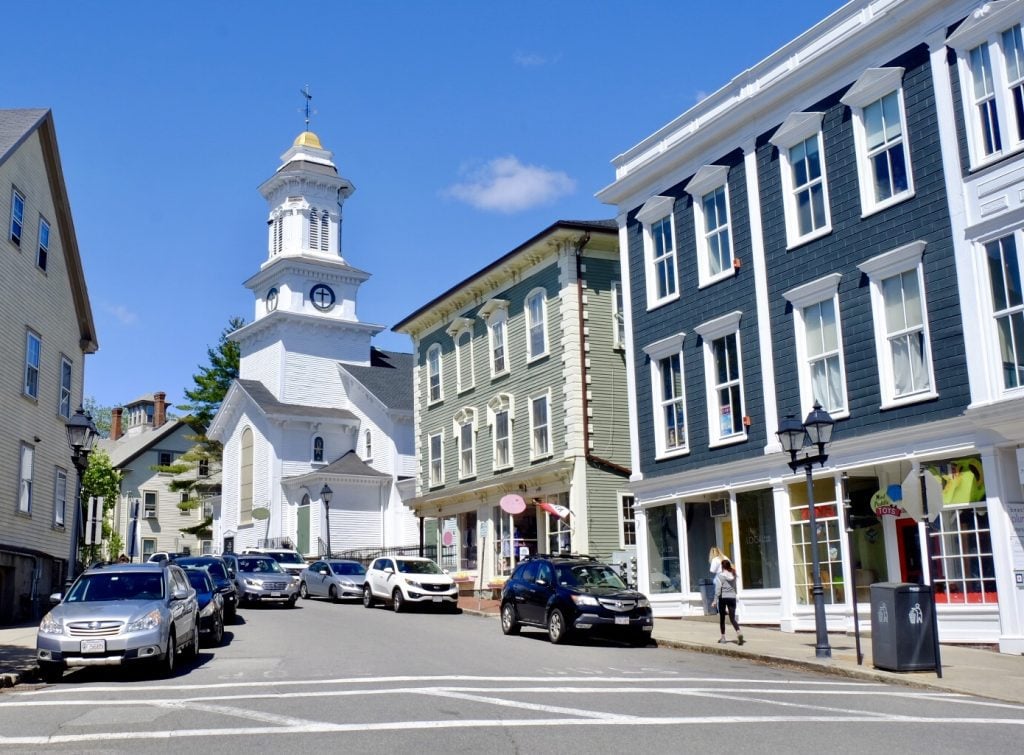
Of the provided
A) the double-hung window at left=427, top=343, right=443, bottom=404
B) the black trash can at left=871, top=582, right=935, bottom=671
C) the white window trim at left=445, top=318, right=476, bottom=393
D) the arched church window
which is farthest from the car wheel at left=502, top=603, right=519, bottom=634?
the arched church window

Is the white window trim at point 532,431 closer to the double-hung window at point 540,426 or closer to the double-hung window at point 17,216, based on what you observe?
the double-hung window at point 540,426

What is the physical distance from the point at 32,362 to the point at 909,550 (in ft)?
74.0

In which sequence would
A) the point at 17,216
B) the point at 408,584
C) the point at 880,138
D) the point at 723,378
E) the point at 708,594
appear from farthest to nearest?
the point at 408,584
the point at 17,216
the point at 708,594
the point at 723,378
the point at 880,138

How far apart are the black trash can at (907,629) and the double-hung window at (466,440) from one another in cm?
2297

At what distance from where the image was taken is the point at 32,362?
96.1 feet

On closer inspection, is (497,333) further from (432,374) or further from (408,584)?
(408,584)

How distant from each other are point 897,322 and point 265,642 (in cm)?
1328

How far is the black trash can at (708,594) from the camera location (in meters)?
25.3

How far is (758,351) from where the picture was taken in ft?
78.2

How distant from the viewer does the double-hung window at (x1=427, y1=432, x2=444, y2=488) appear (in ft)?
132

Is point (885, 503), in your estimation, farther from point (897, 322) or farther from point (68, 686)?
point (68, 686)

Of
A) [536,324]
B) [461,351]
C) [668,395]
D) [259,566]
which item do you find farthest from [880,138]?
[259,566]

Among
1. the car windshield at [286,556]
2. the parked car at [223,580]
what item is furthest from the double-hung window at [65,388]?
the car windshield at [286,556]

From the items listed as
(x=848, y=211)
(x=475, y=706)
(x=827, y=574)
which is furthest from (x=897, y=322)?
Answer: (x=475, y=706)
